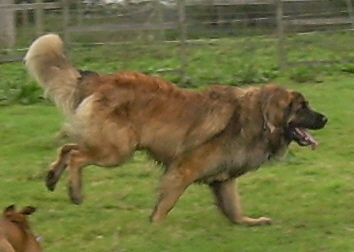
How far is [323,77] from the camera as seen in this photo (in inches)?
691

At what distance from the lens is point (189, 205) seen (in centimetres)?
939

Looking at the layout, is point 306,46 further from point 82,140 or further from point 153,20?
point 82,140

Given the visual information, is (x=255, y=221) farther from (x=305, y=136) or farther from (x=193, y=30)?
(x=193, y=30)

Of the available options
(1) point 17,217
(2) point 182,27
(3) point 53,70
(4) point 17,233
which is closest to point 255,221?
(3) point 53,70

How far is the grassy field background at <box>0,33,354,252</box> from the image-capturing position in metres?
7.98

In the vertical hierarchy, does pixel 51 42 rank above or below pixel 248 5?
above

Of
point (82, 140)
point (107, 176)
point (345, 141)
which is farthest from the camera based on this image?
point (345, 141)

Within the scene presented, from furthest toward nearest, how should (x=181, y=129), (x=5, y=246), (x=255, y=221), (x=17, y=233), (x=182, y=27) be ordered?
(x=182, y=27) → (x=181, y=129) → (x=255, y=221) → (x=17, y=233) → (x=5, y=246)

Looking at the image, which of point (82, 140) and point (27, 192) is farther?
point (27, 192)

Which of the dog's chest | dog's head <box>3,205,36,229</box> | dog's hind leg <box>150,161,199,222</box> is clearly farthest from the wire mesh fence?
dog's head <box>3,205,36,229</box>

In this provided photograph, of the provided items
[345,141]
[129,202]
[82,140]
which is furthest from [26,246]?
[345,141]

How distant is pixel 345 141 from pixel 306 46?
7.14 metres

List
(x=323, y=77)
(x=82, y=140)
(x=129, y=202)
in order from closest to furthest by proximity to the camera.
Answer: (x=82, y=140)
(x=129, y=202)
(x=323, y=77)

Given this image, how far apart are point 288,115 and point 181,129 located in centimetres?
96
